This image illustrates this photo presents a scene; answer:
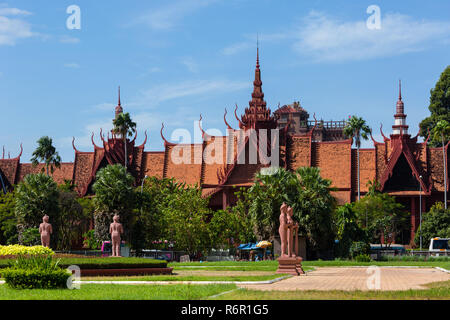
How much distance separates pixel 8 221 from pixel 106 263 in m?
34.5

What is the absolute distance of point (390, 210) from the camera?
65.4m

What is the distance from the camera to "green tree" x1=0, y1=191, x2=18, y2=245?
61.8 metres

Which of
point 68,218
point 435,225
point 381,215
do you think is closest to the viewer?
point 68,218

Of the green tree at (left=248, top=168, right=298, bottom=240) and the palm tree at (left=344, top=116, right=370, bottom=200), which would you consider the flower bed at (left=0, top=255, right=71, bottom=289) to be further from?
the palm tree at (left=344, top=116, right=370, bottom=200)

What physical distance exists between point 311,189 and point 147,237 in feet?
41.6

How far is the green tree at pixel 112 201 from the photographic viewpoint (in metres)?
54.4

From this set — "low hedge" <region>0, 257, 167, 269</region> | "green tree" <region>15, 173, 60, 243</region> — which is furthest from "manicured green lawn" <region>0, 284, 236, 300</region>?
"green tree" <region>15, 173, 60, 243</region>

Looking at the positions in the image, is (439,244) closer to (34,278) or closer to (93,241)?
(93,241)

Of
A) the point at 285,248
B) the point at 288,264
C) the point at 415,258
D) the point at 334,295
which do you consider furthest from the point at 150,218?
the point at 334,295

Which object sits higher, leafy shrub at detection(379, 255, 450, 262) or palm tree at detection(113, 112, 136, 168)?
palm tree at detection(113, 112, 136, 168)

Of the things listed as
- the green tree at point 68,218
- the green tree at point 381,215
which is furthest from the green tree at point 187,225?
the green tree at point 381,215

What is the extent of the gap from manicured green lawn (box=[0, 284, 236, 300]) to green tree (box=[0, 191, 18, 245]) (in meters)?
41.8

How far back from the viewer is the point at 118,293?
19.0m
